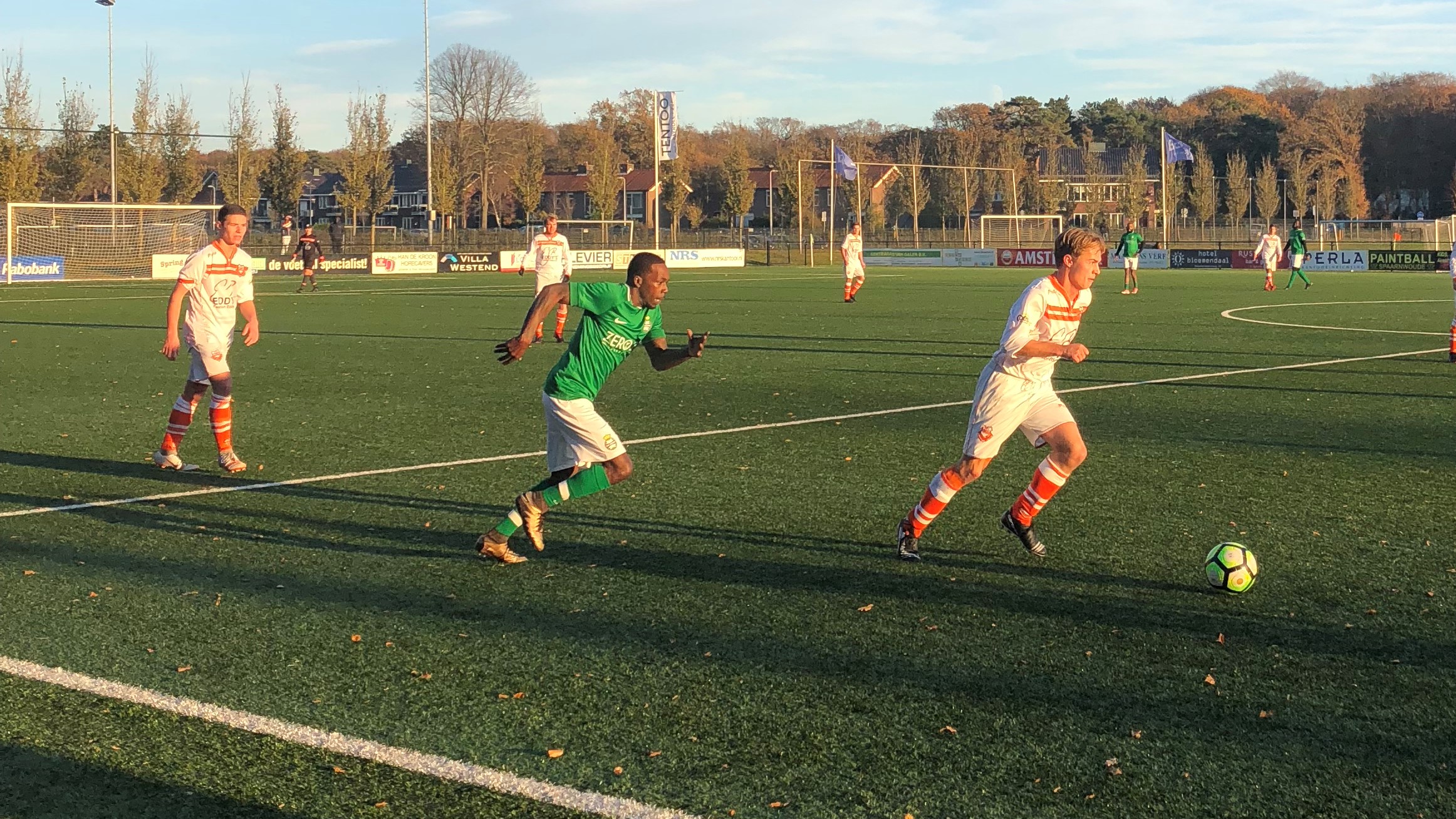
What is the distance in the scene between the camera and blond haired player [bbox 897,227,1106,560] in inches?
271

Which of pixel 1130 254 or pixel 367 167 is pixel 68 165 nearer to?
pixel 367 167

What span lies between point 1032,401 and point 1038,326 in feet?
1.41

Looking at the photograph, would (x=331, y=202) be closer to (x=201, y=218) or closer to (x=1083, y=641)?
(x=201, y=218)

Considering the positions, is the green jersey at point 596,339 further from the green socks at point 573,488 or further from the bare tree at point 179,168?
the bare tree at point 179,168

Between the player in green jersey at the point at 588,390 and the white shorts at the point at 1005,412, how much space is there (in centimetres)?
148

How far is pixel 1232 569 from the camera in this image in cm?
642

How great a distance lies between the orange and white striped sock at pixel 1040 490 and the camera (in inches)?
284

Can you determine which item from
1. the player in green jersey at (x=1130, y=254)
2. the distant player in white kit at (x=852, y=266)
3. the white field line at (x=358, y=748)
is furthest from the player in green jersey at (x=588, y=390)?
the player in green jersey at (x=1130, y=254)

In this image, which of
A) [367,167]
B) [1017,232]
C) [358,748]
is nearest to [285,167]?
[367,167]

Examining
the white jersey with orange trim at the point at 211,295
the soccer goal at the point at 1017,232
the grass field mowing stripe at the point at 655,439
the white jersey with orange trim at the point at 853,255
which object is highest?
the soccer goal at the point at 1017,232

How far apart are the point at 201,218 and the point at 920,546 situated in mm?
45342

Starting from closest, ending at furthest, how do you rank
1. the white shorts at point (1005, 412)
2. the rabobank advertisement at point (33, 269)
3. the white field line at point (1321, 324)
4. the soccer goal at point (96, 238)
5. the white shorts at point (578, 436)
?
the white shorts at point (578, 436) → the white shorts at point (1005, 412) → the white field line at point (1321, 324) → the rabobank advertisement at point (33, 269) → the soccer goal at point (96, 238)

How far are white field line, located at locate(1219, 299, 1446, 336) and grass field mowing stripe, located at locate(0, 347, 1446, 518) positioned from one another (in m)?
5.14

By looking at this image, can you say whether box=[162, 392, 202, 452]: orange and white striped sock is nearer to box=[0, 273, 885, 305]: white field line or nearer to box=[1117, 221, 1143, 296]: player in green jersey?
box=[0, 273, 885, 305]: white field line
